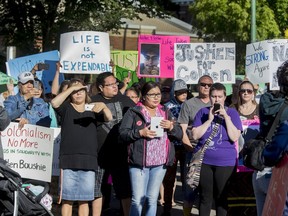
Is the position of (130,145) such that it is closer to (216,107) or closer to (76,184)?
(76,184)

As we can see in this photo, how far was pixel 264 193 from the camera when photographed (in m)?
6.09

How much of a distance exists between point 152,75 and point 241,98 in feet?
11.0

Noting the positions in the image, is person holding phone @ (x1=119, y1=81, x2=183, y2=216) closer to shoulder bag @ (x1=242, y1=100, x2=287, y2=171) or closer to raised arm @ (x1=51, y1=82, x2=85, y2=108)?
raised arm @ (x1=51, y1=82, x2=85, y2=108)

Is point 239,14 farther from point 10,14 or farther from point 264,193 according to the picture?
point 264,193

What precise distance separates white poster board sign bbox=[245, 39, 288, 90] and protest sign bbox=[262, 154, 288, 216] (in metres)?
4.90

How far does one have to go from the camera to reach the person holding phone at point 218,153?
7.60 m

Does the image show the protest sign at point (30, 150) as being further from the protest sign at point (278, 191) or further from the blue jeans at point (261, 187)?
the protest sign at point (278, 191)

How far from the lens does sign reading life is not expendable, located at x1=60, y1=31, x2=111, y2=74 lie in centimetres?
1041

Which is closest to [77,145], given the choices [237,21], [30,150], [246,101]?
[30,150]

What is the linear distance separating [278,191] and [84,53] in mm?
5858

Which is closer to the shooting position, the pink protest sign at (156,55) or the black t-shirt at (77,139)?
the black t-shirt at (77,139)

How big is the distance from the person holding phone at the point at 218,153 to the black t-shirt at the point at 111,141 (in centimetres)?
86

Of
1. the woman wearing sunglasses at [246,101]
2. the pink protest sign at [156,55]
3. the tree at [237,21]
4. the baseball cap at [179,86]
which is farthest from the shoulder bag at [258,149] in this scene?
the tree at [237,21]

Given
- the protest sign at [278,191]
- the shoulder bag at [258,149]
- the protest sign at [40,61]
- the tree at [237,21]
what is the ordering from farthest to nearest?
the tree at [237,21], the protest sign at [40,61], the shoulder bag at [258,149], the protest sign at [278,191]
